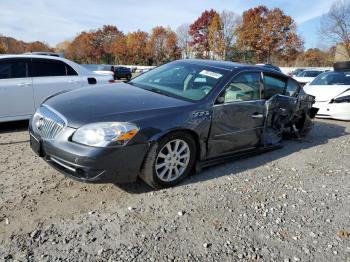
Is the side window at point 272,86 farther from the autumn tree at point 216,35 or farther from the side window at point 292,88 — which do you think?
the autumn tree at point 216,35

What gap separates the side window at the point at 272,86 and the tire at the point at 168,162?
5.78ft

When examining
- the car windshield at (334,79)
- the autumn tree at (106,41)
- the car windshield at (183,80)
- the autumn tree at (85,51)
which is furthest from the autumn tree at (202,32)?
the car windshield at (183,80)

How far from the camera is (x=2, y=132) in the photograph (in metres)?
5.89

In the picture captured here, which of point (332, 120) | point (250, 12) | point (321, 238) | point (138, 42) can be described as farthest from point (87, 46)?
point (321, 238)

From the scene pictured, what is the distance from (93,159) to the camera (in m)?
3.15

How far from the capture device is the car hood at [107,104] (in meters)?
3.34

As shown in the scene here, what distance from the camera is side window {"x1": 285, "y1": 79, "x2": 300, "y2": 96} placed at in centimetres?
569

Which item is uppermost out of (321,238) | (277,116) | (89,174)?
(277,116)

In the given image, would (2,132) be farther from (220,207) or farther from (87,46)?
(87,46)

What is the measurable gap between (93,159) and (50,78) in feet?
12.3

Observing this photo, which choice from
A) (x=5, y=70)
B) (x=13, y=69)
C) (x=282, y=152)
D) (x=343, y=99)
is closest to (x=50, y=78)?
(x=13, y=69)

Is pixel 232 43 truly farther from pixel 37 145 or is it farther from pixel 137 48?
pixel 37 145

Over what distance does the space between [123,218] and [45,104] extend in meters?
1.78

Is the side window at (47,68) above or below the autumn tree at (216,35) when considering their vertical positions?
below
